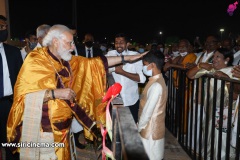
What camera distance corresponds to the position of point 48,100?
290 cm

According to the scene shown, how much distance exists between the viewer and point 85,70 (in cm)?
346

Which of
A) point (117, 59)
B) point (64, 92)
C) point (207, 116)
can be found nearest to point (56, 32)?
point (64, 92)

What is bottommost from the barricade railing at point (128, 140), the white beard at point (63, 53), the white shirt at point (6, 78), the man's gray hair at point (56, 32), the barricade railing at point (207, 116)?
the barricade railing at point (207, 116)

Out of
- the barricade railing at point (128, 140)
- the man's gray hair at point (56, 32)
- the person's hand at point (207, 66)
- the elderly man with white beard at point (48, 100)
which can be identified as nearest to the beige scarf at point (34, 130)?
the elderly man with white beard at point (48, 100)

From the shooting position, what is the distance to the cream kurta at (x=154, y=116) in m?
3.33

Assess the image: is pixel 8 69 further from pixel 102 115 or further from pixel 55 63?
pixel 102 115

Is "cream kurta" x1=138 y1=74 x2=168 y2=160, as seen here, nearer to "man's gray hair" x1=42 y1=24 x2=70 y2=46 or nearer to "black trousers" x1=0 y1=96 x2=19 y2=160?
"man's gray hair" x1=42 y1=24 x2=70 y2=46

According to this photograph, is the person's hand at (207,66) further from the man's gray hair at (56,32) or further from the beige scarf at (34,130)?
the beige scarf at (34,130)

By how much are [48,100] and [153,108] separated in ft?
4.31

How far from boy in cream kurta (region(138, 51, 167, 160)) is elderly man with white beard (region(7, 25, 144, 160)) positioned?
0.74 meters

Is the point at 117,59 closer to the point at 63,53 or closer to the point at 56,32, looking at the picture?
the point at 63,53

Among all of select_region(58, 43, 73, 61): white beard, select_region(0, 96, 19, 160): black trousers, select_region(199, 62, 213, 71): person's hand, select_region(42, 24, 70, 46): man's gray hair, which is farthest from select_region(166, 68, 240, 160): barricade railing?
select_region(0, 96, 19, 160): black trousers

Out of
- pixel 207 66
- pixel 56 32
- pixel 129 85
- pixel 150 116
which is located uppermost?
pixel 56 32

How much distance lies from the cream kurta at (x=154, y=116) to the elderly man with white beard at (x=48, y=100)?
28.6 inches
